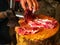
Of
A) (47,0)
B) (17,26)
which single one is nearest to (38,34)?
(17,26)

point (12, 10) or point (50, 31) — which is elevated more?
point (12, 10)

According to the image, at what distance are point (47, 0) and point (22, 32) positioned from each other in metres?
0.80

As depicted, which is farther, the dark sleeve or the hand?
the dark sleeve

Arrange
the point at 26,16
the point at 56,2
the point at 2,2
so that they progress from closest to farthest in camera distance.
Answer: the point at 26,16
the point at 2,2
the point at 56,2

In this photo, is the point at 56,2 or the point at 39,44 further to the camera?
the point at 56,2

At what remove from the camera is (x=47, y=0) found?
5.32ft

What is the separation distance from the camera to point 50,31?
92 cm

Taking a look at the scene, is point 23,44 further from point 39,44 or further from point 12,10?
point 12,10

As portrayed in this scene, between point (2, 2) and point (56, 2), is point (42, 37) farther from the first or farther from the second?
point (56, 2)

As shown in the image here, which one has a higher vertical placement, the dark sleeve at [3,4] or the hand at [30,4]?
the hand at [30,4]

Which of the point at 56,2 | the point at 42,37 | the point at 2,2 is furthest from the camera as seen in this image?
the point at 56,2

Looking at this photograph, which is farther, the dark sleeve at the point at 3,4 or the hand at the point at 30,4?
the dark sleeve at the point at 3,4

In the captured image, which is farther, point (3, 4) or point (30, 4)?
point (3, 4)

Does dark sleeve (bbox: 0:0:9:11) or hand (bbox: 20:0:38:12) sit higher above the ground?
hand (bbox: 20:0:38:12)
